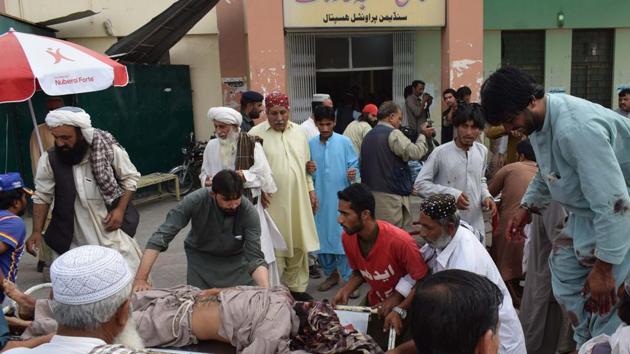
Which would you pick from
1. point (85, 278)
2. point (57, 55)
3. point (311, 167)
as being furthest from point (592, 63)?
point (85, 278)

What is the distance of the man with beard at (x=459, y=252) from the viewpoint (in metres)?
2.64

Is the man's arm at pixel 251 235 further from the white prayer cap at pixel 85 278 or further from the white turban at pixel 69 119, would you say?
the white prayer cap at pixel 85 278

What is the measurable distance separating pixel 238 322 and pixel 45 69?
341 centimetres

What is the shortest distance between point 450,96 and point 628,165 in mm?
5008

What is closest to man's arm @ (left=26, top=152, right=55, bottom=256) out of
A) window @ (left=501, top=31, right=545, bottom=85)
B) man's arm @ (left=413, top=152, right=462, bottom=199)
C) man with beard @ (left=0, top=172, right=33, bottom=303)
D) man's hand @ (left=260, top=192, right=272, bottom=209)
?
man with beard @ (left=0, top=172, right=33, bottom=303)

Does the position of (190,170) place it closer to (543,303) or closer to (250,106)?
(250,106)

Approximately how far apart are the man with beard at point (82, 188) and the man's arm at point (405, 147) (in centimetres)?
223

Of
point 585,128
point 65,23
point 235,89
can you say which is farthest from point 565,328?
point 65,23

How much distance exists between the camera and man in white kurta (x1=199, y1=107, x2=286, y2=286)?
4.44 metres

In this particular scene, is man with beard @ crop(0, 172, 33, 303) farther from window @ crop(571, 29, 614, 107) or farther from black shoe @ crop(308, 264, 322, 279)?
window @ crop(571, 29, 614, 107)

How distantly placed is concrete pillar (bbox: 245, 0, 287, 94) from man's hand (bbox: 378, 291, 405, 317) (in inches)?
247

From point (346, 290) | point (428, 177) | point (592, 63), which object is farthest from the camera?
point (592, 63)

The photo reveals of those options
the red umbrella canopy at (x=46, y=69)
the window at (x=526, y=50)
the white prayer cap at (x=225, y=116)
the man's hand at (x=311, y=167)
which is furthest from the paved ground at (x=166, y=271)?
the window at (x=526, y=50)

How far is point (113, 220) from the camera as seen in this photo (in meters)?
3.85
